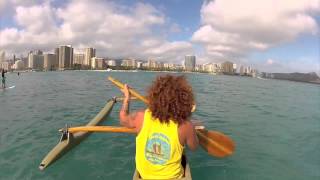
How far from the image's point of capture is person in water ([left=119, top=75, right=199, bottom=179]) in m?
4.45

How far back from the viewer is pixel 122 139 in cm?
1173

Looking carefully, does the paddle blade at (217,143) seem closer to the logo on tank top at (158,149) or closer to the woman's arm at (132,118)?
the woman's arm at (132,118)

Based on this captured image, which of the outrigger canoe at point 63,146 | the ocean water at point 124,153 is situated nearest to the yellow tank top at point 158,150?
the ocean water at point 124,153

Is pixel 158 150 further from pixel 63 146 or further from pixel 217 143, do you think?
pixel 63 146

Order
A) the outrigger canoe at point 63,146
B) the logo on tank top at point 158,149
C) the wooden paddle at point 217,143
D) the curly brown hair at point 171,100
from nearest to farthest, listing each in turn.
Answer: the curly brown hair at point 171,100
the logo on tank top at point 158,149
the wooden paddle at point 217,143
the outrigger canoe at point 63,146

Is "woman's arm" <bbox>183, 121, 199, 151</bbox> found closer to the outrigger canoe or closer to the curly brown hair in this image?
the curly brown hair

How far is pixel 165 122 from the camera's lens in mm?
4445

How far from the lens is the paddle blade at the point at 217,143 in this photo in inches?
301

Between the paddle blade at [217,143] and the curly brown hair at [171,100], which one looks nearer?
the curly brown hair at [171,100]

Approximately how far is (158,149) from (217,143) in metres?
3.44

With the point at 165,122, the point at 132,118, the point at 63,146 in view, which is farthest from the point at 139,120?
the point at 63,146

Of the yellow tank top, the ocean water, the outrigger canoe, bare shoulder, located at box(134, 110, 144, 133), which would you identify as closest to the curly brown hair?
the yellow tank top

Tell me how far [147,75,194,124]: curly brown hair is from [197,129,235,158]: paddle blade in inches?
128

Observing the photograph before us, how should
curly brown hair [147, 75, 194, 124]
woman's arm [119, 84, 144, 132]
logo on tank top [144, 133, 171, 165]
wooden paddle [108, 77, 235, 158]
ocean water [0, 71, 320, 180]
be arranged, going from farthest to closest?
ocean water [0, 71, 320, 180] → wooden paddle [108, 77, 235, 158] → woman's arm [119, 84, 144, 132] → logo on tank top [144, 133, 171, 165] → curly brown hair [147, 75, 194, 124]
